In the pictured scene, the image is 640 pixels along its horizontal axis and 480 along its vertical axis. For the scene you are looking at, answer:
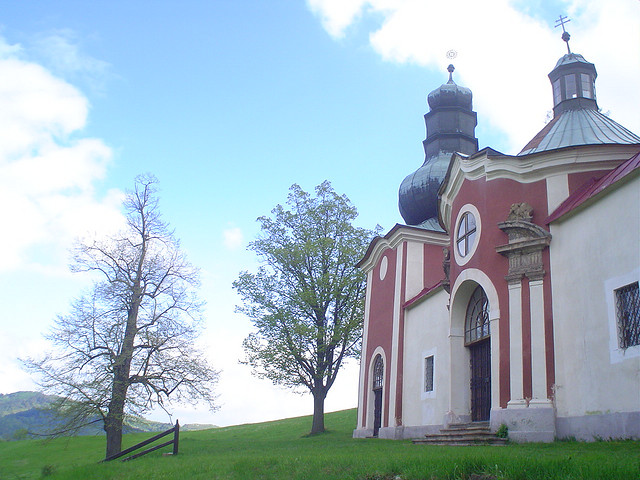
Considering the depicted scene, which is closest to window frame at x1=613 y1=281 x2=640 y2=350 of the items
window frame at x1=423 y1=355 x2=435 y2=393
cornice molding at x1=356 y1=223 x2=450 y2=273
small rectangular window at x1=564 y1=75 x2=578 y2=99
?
window frame at x1=423 y1=355 x2=435 y2=393

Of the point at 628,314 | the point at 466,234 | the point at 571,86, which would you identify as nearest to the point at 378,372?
the point at 466,234

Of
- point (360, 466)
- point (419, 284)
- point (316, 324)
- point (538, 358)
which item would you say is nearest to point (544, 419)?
point (538, 358)

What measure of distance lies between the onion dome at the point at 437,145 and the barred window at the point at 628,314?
13.8 m

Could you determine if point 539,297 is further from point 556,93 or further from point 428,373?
point 556,93

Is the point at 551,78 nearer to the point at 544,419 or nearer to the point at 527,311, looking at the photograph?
the point at 527,311

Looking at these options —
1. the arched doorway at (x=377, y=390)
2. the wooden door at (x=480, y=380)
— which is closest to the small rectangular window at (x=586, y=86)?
the wooden door at (x=480, y=380)

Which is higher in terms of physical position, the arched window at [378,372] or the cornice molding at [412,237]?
Result: the cornice molding at [412,237]

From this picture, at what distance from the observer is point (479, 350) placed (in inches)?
618

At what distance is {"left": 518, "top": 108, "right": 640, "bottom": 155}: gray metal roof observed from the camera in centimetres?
1480

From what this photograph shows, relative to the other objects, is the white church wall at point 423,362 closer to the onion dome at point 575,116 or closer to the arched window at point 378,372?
the arched window at point 378,372

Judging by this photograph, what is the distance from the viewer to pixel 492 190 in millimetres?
14625

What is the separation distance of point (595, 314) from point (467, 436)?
3.98 m

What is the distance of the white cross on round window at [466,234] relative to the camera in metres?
15.5

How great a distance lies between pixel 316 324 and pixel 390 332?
21.3 feet
